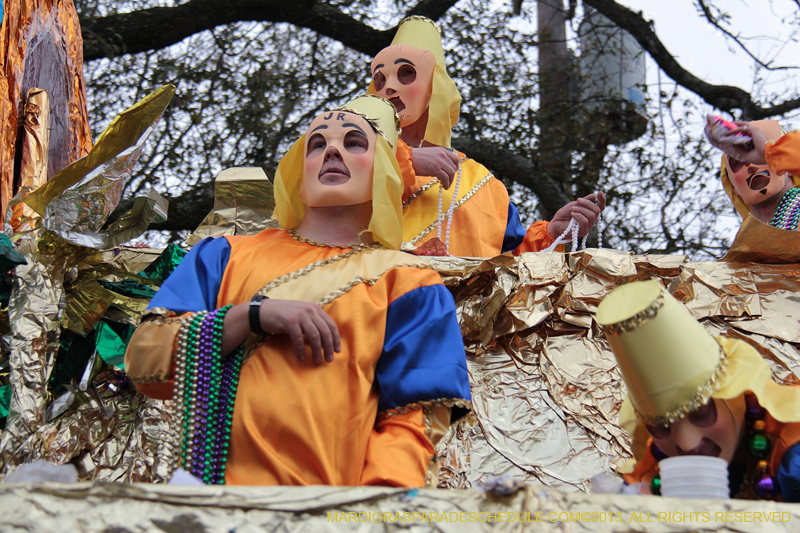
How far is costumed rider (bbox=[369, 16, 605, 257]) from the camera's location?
2938mm

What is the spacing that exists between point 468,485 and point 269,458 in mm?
898

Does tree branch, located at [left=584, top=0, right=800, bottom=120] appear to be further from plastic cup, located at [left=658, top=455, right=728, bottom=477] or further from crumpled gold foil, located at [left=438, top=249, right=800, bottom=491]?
plastic cup, located at [left=658, top=455, right=728, bottom=477]

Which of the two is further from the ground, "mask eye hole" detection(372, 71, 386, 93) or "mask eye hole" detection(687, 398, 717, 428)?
"mask eye hole" detection(372, 71, 386, 93)

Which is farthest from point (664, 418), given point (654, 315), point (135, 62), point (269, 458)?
point (135, 62)

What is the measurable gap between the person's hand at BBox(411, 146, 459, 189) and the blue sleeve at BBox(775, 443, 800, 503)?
1.58 metres

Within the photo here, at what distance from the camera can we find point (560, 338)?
8.88 ft

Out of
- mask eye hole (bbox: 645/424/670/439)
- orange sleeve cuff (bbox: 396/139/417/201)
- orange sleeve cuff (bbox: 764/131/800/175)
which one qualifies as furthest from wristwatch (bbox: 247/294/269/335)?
orange sleeve cuff (bbox: 764/131/800/175)

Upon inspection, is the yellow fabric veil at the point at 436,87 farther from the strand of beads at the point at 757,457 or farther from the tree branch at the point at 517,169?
the strand of beads at the point at 757,457

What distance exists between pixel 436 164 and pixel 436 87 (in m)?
0.47

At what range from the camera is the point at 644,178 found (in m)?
5.67

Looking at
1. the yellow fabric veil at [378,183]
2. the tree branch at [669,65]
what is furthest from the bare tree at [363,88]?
the yellow fabric veil at [378,183]

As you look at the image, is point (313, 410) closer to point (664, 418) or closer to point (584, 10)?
point (664, 418)

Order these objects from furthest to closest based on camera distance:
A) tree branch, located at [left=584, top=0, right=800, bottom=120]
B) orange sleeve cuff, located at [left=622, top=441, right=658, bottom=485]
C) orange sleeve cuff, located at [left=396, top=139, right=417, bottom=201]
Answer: tree branch, located at [left=584, top=0, right=800, bottom=120] → orange sleeve cuff, located at [left=396, top=139, right=417, bottom=201] → orange sleeve cuff, located at [left=622, top=441, right=658, bottom=485]

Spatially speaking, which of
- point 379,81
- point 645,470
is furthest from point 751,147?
point 645,470
